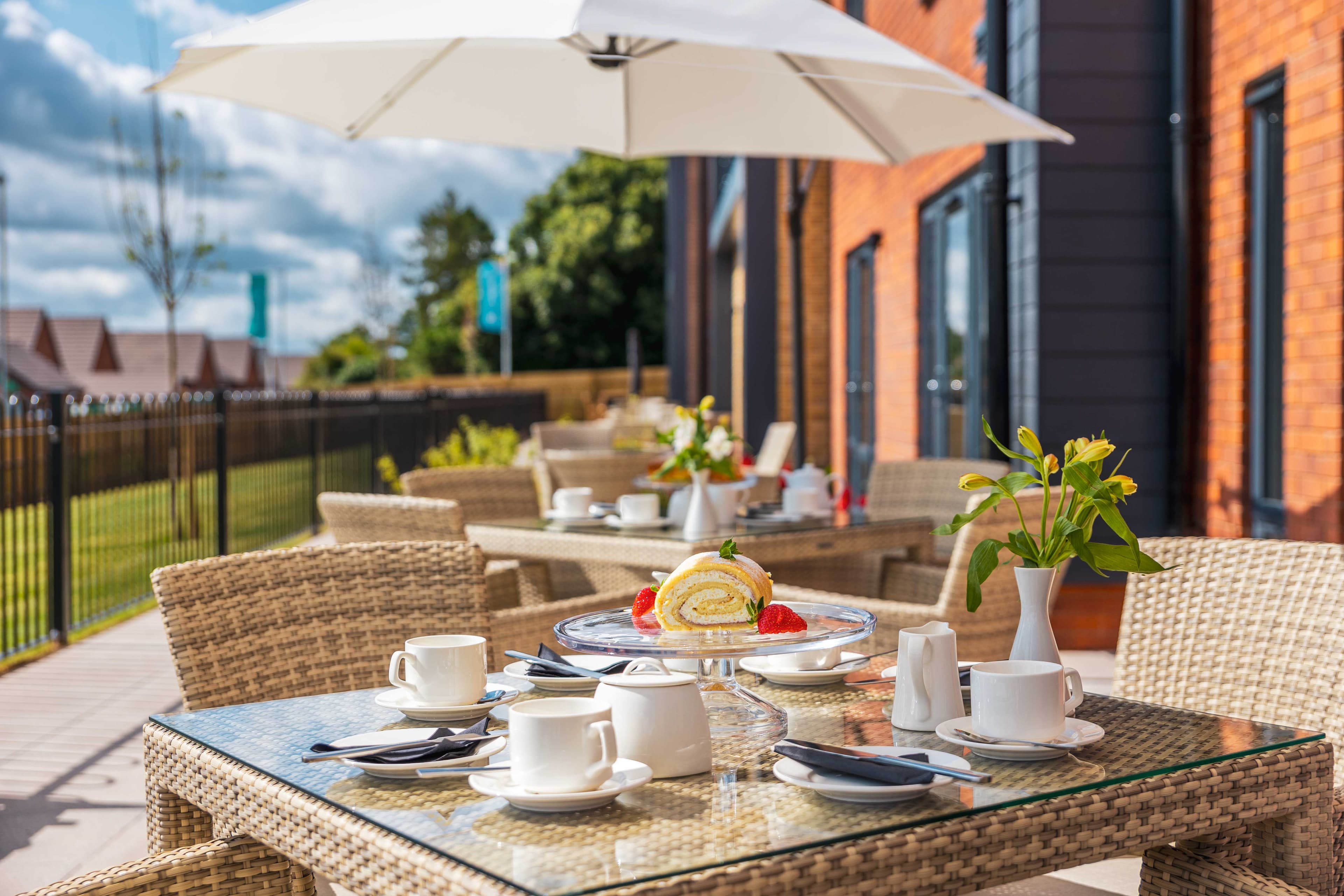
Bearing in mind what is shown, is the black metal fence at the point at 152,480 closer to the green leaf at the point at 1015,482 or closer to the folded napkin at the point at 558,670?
the folded napkin at the point at 558,670

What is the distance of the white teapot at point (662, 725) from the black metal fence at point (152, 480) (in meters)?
5.09

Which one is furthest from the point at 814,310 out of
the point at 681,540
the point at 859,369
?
the point at 681,540

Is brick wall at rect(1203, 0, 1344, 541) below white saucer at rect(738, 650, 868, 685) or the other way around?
the other way around

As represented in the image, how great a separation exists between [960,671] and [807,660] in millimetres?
243

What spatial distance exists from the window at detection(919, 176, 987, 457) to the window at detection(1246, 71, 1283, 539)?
1.73 m

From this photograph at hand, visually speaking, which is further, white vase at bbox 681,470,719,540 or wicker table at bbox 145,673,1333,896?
white vase at bbox 681,470,719,540

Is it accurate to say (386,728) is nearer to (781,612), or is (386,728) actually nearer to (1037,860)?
(781,612)

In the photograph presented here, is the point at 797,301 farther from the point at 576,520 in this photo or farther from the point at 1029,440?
the point at 1029,440

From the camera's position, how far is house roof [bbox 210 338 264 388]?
87875 millimetres

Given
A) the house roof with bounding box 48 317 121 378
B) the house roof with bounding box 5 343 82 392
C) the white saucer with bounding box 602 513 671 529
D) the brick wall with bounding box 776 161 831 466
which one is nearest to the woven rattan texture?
the white saucer with bounding box 602 513 671 529

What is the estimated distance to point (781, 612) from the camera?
1.69m

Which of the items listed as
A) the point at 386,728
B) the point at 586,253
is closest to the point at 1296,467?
the point at 386,728

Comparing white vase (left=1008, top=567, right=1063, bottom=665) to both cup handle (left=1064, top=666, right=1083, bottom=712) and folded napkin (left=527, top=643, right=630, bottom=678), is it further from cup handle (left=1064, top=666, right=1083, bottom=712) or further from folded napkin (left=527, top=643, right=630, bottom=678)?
folded napkin (left=527, top=643, right=630, bottom=678)

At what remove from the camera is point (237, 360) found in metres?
89.4
